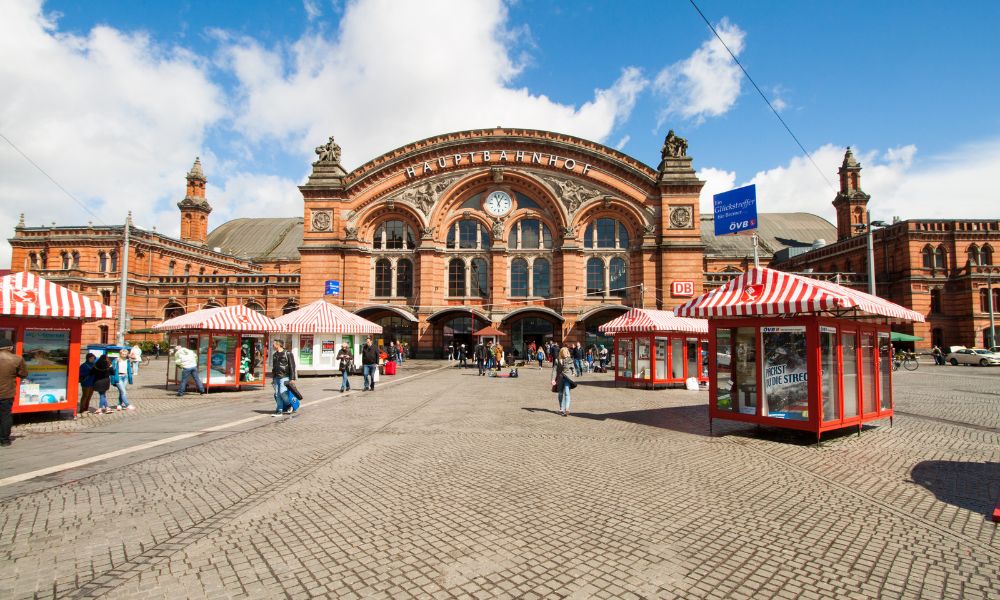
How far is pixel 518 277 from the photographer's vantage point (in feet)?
123

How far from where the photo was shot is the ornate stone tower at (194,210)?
54.2 m

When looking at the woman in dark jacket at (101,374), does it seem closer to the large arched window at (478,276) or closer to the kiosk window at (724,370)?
the kiosk window at (724,370)

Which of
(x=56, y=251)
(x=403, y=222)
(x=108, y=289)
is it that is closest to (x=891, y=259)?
(x=403, y=222)

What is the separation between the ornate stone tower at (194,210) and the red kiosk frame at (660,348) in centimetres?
5061

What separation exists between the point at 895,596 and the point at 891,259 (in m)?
49.7

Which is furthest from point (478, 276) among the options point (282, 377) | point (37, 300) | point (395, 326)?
point (37, 300)

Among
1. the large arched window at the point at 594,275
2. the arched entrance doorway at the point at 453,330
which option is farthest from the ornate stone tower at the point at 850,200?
the arched entrance doorway at the point at 453,330

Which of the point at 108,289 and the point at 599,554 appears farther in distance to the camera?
the point at 108,289

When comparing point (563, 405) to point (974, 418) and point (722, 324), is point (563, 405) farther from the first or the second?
point (974, 418)

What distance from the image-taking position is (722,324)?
11.0 m

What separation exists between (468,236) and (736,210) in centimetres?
2367

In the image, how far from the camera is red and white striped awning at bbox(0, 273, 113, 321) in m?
10.6

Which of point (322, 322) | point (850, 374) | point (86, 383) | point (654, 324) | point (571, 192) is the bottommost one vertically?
point (86, 383)

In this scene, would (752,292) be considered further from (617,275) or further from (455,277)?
(455,277)
